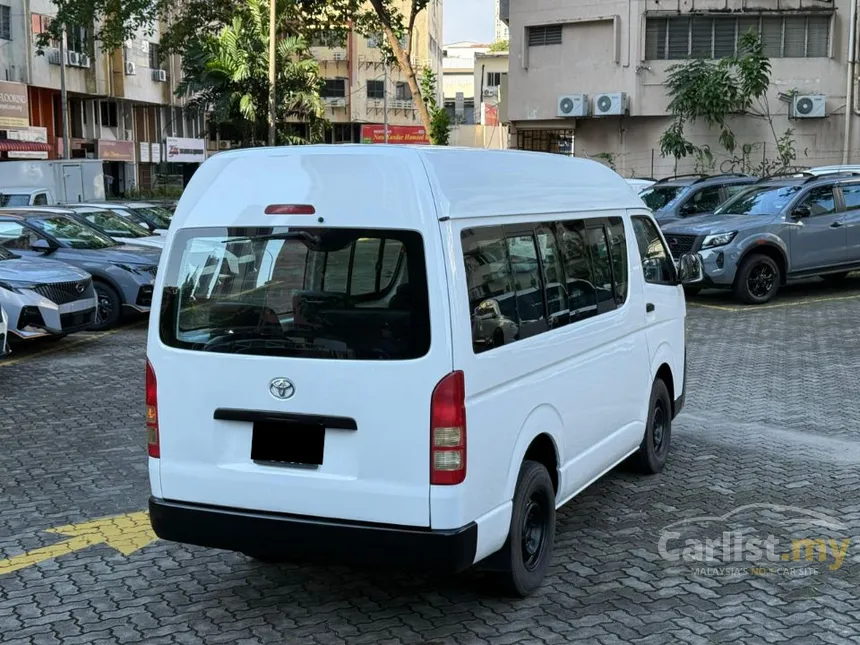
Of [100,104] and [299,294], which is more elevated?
[100,104]

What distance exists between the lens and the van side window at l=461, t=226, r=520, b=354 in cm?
477

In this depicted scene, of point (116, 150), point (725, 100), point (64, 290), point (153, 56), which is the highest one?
point (153, 56)

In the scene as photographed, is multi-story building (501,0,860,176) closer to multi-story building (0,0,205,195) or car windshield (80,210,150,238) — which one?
multi-story building (0,0,205,195)

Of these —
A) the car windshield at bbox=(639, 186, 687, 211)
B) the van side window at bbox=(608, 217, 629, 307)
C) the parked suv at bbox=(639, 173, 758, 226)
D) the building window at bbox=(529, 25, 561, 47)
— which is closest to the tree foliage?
the building window at bbox=(529, 25, 561, 47)

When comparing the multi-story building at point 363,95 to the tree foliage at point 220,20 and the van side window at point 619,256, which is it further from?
the van side window at point 619,256

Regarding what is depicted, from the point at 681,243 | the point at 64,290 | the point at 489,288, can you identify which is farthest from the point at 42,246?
the point at 489,288

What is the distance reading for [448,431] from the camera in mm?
4535

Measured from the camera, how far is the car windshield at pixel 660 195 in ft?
66.9

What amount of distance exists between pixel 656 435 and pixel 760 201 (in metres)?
11.4

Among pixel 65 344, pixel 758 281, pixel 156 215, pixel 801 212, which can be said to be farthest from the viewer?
pixel 156 215

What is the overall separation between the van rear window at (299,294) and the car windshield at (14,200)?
17448mm

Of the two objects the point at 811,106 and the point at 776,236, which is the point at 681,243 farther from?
the point at 811,106

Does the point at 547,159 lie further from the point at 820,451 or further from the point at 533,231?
the point at 820,451

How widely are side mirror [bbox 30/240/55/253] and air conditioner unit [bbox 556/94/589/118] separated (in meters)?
22.3
